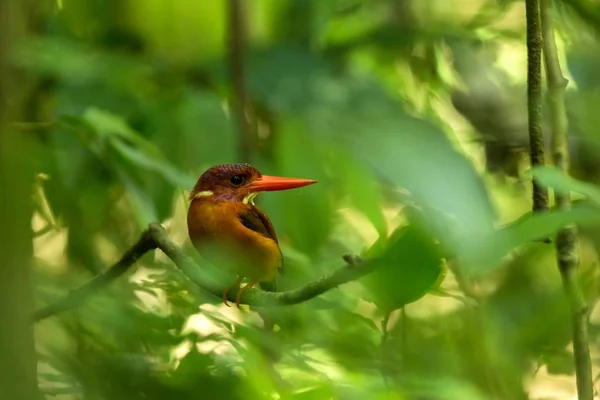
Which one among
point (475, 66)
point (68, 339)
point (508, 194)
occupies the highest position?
point (68, 339)

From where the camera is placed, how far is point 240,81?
77 centimetres

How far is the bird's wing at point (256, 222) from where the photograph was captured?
18.8 inches

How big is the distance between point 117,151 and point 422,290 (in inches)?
18.4

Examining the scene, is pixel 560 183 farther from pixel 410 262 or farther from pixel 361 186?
→ pixel 361 186

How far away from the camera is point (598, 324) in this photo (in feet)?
2.85

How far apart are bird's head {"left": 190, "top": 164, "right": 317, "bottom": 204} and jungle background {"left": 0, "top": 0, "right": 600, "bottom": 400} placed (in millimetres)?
53

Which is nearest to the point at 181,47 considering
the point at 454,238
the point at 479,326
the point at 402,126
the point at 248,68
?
the point at 248,68

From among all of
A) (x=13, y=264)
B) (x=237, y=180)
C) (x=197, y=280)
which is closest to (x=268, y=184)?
(x=237, y=180)

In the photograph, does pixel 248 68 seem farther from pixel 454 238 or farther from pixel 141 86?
pixel 454 238

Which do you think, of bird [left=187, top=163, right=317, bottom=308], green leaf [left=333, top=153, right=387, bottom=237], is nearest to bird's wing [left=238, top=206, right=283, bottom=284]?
bird [left=187, top=163, right=317, bottom=308]

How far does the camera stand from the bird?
1.36 ft

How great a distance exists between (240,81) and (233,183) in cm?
28

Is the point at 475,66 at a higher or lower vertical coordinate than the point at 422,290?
lower

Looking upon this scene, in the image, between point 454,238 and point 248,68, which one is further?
point 248,68
